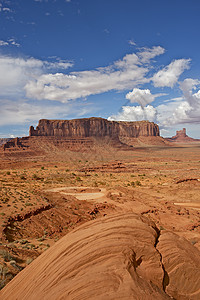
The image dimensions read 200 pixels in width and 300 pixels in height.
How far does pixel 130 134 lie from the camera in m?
172

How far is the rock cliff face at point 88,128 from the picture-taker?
13388 cm

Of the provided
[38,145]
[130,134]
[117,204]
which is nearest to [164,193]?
[117,204]

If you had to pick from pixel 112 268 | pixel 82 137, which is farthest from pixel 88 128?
pixel 112 268

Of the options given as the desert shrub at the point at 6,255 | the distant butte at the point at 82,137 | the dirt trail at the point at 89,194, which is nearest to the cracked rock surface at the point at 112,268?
the desert shrub at the point at 6,255

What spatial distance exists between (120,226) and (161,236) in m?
1.42

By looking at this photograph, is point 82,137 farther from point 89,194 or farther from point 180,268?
point 180,268

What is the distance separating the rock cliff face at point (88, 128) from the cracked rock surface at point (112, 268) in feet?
417

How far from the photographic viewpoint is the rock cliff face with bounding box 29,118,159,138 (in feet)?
439

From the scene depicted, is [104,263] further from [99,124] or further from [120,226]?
[99,124]

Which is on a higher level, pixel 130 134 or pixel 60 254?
pixel 130 134

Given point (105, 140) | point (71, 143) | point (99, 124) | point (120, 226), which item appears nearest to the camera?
point (120, 226)

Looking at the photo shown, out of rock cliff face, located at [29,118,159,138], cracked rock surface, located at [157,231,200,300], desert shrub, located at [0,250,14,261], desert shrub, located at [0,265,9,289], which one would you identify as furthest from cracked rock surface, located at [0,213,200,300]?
rock cliff face, located at [29,118,159,138]

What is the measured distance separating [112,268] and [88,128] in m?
144

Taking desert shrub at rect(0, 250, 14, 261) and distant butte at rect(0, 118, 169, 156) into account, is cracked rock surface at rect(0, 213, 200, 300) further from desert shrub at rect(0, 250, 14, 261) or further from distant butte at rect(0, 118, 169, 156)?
distant butte at rect(0, 118, 169, 156)
